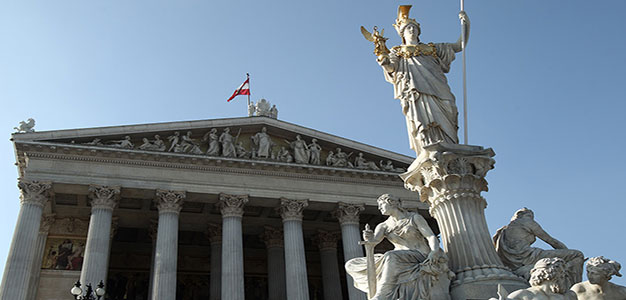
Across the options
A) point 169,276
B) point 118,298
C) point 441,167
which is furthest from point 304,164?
point 441,167

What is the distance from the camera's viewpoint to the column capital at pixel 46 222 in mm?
27078

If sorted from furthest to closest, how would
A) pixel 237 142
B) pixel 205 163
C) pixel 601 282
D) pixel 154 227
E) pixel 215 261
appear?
1. pixel 237 142
2. pixel 154 227
3. pixel 215 261
4. pixel 205 163
5. pixel 601 282

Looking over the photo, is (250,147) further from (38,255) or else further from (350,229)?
(38,255)

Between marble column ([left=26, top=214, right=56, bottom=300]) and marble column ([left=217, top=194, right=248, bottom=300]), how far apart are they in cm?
852

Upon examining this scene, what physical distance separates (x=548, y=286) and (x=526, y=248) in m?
2.47

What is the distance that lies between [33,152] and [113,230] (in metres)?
5.65

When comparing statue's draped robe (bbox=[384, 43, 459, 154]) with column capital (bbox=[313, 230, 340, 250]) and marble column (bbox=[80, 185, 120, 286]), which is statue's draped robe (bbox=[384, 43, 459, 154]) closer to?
marble column (bbox=[80, 185, 120, 286])

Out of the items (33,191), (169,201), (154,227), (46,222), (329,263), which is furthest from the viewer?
(329,263)

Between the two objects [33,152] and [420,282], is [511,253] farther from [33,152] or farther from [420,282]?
[33,152]

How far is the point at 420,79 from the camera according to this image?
29.2ft

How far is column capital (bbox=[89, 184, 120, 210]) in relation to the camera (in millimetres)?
24828

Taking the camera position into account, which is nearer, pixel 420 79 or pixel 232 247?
pixel 420 79

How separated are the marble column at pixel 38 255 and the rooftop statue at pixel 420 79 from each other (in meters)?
21.3

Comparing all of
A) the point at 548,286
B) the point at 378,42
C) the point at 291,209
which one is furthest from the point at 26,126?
the point at 548,286
